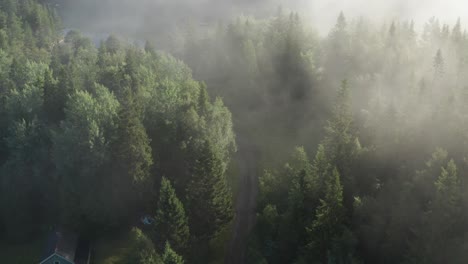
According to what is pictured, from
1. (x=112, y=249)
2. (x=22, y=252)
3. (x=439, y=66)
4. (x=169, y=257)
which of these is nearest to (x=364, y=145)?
(x=439, y=66)

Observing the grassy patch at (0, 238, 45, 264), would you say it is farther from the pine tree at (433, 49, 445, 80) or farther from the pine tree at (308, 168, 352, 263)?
the pine tree at (433, 49, 445, 80)

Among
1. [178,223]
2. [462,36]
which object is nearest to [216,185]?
[178,223]

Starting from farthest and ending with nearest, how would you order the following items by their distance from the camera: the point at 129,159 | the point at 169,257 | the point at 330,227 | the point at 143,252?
the point at 129,159 → the point at 143,252 → the point at 330,227 → the point at 169,257

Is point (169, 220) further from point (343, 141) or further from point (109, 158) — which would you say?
point (343, 141)

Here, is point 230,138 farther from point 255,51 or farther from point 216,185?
point 255,51

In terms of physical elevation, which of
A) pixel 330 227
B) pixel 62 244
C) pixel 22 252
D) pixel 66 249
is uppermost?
pixel 22 252

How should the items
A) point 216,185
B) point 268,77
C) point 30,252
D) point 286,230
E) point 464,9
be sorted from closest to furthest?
point 286,230 → point 216,185 → point 30,252 → point 268,77 → point 464,9

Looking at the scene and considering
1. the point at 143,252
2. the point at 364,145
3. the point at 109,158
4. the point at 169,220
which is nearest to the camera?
the point at 143,252
